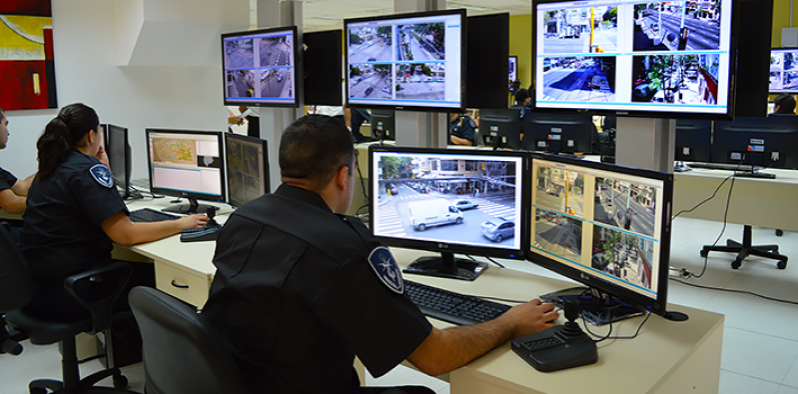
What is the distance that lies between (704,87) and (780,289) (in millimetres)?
2651

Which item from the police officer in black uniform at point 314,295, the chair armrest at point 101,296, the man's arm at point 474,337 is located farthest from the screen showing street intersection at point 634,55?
the chair armrest at point 101,296

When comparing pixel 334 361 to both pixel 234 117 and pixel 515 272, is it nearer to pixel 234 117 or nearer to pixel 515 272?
pixel 515 272

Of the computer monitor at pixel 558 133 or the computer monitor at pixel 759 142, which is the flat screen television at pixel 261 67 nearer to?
the computer monitor at pixel 558 133

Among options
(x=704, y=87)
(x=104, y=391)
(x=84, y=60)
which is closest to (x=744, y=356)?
(x=704, y=87)

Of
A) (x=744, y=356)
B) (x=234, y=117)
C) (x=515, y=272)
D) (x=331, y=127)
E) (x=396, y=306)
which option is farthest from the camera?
(x=234, y=117)

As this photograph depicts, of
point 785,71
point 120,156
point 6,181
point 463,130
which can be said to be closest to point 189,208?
point 120,156

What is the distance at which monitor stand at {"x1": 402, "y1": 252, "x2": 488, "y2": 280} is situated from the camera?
80.7 inches

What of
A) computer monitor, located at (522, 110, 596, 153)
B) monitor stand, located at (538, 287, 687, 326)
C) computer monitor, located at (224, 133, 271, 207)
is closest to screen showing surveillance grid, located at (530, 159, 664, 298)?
monitor stand, located at (538, 287, 687, 326)

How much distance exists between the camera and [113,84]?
425 cm

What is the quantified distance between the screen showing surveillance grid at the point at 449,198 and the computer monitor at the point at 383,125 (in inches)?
126

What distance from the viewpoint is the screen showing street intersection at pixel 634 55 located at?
170cm

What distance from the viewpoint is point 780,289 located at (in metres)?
3.75

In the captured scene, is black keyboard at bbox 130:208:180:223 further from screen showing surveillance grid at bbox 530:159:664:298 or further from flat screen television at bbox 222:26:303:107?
screen showing surveillance grid at bbox 530:159:664:298

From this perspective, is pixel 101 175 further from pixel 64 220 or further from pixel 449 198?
pixel 449 198
